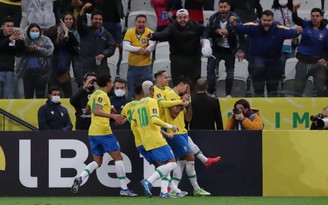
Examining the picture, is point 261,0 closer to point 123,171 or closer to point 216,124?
point 216,124

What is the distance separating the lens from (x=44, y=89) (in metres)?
18.8

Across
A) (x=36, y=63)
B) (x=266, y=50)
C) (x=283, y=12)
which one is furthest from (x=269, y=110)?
(x=36, y=63)

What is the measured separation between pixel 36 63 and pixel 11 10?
124 cm

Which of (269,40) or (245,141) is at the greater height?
(269,40)

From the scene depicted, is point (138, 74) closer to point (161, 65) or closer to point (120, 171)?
point (161, 65)

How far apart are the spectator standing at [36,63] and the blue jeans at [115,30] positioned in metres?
1.26

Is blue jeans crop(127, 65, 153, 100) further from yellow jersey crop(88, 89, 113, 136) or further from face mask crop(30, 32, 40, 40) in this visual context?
yellow jersey crop(88, 89, 113, 136)

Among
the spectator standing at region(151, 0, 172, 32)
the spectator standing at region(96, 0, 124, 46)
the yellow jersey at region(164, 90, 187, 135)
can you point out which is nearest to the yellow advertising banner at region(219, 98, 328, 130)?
the spectator standing at region(151, 0, 172, 32)

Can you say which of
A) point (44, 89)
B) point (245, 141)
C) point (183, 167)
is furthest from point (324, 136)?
point (44, 89)

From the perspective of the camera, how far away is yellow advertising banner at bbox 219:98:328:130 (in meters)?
18.8

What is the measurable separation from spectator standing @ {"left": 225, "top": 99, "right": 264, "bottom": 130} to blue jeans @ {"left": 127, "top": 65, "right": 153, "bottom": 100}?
215 cm

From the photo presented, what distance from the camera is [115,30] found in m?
19.5

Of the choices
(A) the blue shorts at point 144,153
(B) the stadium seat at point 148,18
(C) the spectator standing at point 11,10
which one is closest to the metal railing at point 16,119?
(C) the spectator standing at point 11,10

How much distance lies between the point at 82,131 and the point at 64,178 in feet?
2.69
